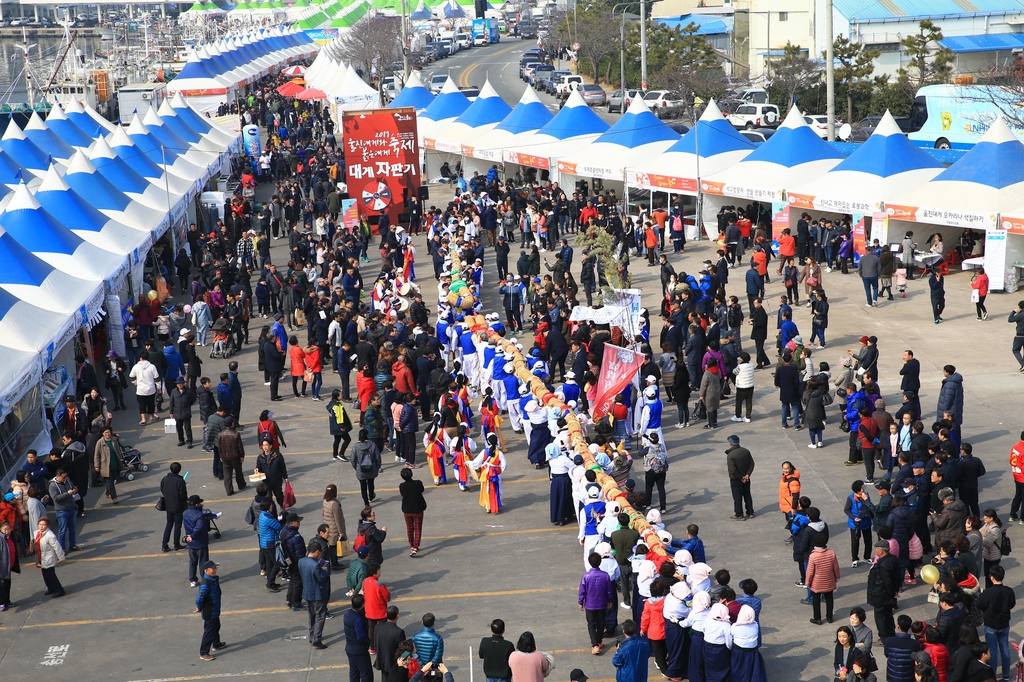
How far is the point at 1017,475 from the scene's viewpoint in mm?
13461

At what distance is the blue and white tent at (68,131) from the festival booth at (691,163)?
1790cm

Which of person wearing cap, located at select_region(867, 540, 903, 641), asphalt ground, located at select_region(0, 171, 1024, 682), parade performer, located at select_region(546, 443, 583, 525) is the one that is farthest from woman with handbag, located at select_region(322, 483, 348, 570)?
person wearing cap, located at select_region(867, 540, 903, 641)

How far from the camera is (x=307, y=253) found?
87.2ft

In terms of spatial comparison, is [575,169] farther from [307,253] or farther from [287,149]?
[287,149]

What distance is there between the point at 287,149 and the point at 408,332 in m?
26.1

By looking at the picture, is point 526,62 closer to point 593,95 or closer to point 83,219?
point 593,95

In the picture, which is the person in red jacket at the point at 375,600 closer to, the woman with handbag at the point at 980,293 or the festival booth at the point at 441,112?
the woman with handbag at the point at 980,293

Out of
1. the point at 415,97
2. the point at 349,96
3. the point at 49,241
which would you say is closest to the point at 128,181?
the point at 49,241

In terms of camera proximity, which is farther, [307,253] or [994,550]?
[307,253]

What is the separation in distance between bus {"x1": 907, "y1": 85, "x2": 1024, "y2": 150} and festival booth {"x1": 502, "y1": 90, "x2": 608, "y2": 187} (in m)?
11.7

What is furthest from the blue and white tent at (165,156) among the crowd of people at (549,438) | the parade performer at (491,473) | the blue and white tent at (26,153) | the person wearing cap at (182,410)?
the parade performer at (491,473)

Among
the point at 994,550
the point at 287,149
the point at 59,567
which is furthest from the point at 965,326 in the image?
the point at 287,149

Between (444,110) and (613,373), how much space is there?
27.1 m

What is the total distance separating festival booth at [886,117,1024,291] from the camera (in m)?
23.8
